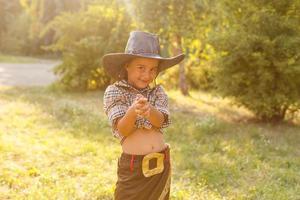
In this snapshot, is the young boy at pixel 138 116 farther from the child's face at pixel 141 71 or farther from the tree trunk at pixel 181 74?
the tree trunk at pixel 181 74

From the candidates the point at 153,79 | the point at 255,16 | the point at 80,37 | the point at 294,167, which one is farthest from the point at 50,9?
the point at 153,79

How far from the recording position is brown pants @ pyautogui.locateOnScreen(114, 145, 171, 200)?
3283 mm

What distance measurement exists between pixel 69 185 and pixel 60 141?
217cm

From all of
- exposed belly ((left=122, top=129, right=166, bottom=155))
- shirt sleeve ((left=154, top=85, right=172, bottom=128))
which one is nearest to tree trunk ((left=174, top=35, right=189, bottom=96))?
shirt sleeve ((left=154, top=85, right=172, bottom=128))

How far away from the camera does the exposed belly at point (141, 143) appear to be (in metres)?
3.32

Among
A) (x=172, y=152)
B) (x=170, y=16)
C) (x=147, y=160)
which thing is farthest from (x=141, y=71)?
(x=170, y=16)

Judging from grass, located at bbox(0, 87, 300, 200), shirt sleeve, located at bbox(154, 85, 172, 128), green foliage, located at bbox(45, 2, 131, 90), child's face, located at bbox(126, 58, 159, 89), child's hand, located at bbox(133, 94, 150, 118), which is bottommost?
grass, located at bbox(0, 87, 300, 200)

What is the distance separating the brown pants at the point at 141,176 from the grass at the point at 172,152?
72.4 inches

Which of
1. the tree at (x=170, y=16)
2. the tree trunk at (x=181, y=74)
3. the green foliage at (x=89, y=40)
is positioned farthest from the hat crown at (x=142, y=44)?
the green foliage at (x=89, y=40)

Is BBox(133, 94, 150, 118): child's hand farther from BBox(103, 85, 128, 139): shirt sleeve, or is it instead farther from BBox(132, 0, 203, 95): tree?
BBox(132, 0, 203, 95): tree

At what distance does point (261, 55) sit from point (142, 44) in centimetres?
559

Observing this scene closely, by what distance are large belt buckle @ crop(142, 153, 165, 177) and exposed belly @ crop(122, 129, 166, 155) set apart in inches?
1.5

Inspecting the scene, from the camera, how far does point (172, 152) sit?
7.14 m

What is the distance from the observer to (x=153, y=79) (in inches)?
133
